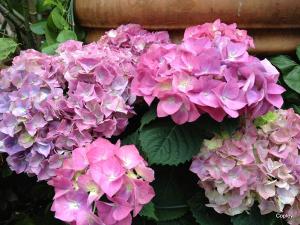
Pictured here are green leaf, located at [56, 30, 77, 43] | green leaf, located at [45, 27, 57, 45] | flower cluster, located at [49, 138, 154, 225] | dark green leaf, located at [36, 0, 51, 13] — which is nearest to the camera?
flower cluster, located at [49, 138, 154, 225]

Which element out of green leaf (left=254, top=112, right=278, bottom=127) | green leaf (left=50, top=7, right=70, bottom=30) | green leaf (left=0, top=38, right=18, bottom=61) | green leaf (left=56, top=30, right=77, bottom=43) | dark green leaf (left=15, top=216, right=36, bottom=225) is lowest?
dark green leaf (left=15, top=216, right=36, bottom=225)

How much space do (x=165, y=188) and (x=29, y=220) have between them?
51cm

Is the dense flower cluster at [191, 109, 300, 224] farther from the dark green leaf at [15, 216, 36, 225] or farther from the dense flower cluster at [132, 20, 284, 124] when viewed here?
the dark green leaf at [15, 216, 36, 225]

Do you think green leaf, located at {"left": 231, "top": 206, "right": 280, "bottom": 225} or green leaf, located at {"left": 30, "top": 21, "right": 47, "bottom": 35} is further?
green leaf, located at {"left": 30, "top": 21, "right": 47, "bottom": 35}

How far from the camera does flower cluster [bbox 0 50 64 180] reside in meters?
1.05

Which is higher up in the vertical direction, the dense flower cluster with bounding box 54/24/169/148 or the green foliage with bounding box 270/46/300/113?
the dense flower cluster with bounding box 54/24/169/148

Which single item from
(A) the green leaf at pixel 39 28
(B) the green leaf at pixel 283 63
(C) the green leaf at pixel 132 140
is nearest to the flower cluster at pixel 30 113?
(C) the green leaf at pixel 132 140

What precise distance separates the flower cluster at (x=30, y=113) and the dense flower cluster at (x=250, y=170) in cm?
32

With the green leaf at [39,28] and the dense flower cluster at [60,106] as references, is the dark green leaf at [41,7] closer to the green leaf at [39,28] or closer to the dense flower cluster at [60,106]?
the green leaf at [39,28]

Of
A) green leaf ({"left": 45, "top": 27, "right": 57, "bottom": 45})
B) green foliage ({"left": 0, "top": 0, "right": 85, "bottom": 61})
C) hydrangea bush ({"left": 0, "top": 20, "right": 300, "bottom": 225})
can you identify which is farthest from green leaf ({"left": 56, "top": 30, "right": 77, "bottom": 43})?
hydrangea bush ({"left": 0, "top": 20, "right": 300, "bottom": 225})

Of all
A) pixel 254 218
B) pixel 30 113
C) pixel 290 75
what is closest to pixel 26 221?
pixel 30 113

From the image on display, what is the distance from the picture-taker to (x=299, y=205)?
104 centimetres

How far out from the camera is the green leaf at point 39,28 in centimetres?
149

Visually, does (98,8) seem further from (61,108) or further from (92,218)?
(92,218)
